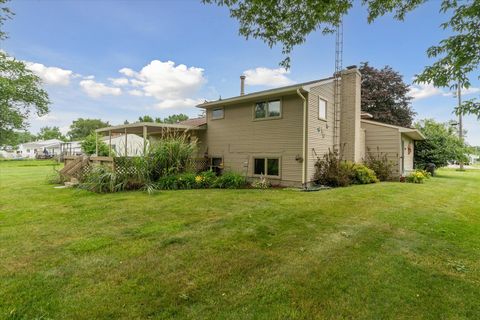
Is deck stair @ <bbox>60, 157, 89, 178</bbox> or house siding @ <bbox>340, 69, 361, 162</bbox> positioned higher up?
house siding @ <bbox>340, 69, 361, 162</bbox>

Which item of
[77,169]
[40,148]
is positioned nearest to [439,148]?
[77,169]

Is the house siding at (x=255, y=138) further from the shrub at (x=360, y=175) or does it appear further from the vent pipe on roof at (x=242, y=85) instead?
the shrub at (x=360, y=175)

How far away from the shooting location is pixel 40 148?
5634 centimetres

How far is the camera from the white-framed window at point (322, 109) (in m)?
10.7

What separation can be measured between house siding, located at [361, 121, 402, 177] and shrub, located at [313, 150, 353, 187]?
154 inches

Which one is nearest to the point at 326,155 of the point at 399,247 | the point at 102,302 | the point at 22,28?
the point at 399,247

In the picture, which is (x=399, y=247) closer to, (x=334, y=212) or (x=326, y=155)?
(x=334, y=212)

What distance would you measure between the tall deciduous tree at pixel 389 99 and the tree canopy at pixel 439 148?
6.83 m

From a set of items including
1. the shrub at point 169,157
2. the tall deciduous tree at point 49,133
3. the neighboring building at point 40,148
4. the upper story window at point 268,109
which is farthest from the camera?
the tall deciduous tree at point 49,133

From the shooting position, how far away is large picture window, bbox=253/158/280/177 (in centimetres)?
1048

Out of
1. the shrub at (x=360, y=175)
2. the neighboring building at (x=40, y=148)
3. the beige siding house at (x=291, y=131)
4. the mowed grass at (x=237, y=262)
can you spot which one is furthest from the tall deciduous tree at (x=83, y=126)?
the mowed grass at (x=237, y=262)

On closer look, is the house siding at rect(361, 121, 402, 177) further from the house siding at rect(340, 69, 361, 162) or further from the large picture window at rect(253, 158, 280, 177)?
the large picture window at rect(253, 158, 280, 177)

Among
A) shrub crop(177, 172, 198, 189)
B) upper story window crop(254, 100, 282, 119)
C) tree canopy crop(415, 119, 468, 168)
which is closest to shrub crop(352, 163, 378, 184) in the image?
upper story window crop(254, 100, 282, 119)

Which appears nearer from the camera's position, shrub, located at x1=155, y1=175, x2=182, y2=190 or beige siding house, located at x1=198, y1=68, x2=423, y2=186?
shrub, located at x1=155, y1=175, x2=182, y2=190
